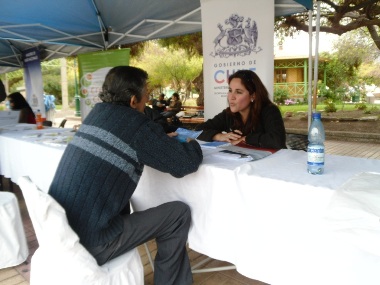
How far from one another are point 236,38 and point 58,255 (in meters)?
2.95

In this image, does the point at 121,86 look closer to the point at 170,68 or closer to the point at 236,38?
the point at 236,38

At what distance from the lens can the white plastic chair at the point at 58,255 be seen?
123 cm

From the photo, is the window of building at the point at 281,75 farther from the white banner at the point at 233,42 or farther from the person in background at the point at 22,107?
the white banner at the point at 233,42

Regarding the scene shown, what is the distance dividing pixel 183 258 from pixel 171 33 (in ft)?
12.8

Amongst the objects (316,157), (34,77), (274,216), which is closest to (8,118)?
(34,77)

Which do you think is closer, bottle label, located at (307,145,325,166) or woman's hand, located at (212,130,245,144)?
bottle label, located at (307,145,325,166)

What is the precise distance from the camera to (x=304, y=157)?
1771 mm

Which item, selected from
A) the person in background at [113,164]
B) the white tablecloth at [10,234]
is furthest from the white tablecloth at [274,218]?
the white tablecloth at [10,234]

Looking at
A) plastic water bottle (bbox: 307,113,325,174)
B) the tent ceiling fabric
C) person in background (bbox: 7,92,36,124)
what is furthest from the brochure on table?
plastic water bottle (bbox: 307,113,325,174)

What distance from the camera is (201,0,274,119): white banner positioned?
3324 millimetres

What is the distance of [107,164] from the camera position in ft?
4.49

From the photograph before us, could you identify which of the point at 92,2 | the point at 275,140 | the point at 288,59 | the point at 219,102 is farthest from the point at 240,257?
the point at 288,59

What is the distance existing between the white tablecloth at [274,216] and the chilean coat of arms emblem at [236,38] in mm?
1927

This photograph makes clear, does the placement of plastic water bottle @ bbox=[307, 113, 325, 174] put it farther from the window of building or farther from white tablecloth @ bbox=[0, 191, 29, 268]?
the window of building
